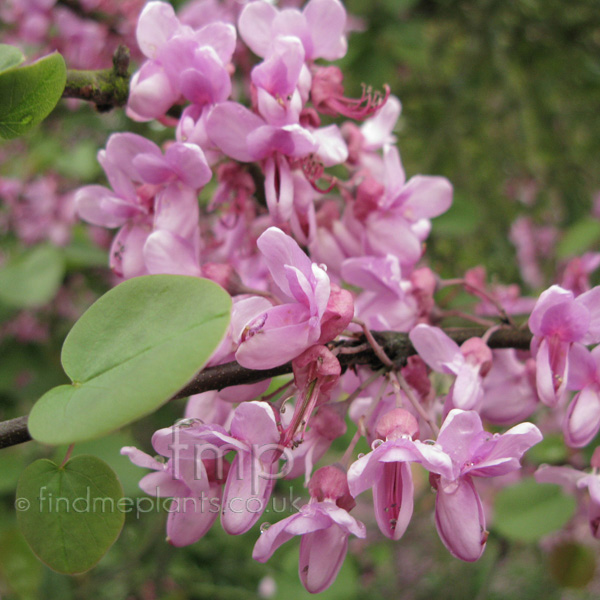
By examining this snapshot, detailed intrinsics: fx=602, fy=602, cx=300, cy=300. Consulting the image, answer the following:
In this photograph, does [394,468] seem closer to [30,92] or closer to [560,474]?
[560,474]

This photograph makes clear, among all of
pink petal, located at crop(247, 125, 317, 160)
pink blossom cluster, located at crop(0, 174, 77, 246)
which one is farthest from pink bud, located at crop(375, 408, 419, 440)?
pink blossom cluster, located at crop(0, 174, 77, 246)

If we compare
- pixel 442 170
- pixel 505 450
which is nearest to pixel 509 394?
pixel 505 450

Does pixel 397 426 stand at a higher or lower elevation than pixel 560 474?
higher

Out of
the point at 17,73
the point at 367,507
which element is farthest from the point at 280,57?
the point at 367,507

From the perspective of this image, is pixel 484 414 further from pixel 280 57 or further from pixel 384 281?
pixel 280 57

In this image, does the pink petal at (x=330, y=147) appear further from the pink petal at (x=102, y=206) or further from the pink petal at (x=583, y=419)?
the pink petal at (x=583, y=419)

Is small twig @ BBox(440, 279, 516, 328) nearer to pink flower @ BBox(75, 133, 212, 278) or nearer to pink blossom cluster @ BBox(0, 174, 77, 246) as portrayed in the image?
pink flower @ BBox(75, 133, 212, 278)
